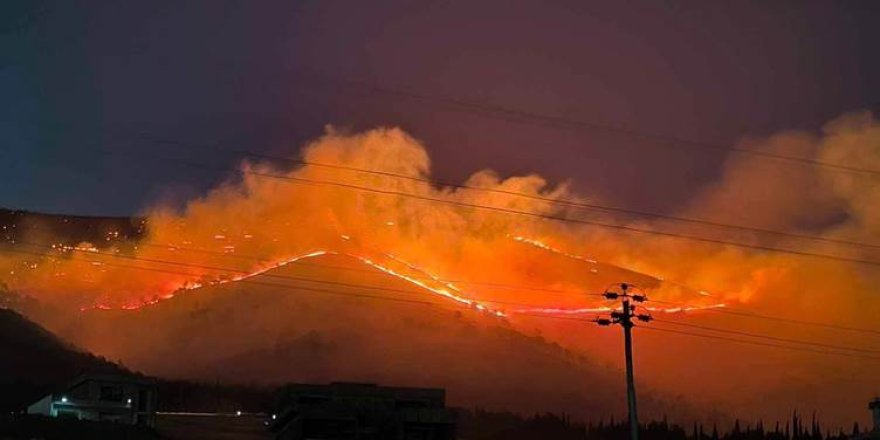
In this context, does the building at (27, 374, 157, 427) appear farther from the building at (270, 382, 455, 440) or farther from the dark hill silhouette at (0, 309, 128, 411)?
the dark hill silhouette at (0, 309, 128, 411)

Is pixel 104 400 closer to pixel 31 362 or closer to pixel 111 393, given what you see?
pixel 111 393

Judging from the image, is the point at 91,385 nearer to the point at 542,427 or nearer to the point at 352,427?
the point at 352,427

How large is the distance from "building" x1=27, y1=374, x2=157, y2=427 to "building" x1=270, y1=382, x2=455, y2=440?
13.4 meters

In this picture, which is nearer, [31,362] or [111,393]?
[111,393]

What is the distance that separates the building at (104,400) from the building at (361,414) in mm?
13427

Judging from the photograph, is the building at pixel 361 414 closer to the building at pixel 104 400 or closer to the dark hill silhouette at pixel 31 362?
the building at pixel 104 400

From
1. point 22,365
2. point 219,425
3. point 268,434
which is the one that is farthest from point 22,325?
point 268,434

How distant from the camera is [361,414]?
270ft

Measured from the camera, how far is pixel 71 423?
6969cm

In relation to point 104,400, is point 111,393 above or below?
above

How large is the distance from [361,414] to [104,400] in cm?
2547

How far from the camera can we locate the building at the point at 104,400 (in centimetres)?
8438

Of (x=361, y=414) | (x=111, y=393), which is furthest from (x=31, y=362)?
(x=361, y=414)

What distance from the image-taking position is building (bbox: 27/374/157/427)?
84375 millimetres
